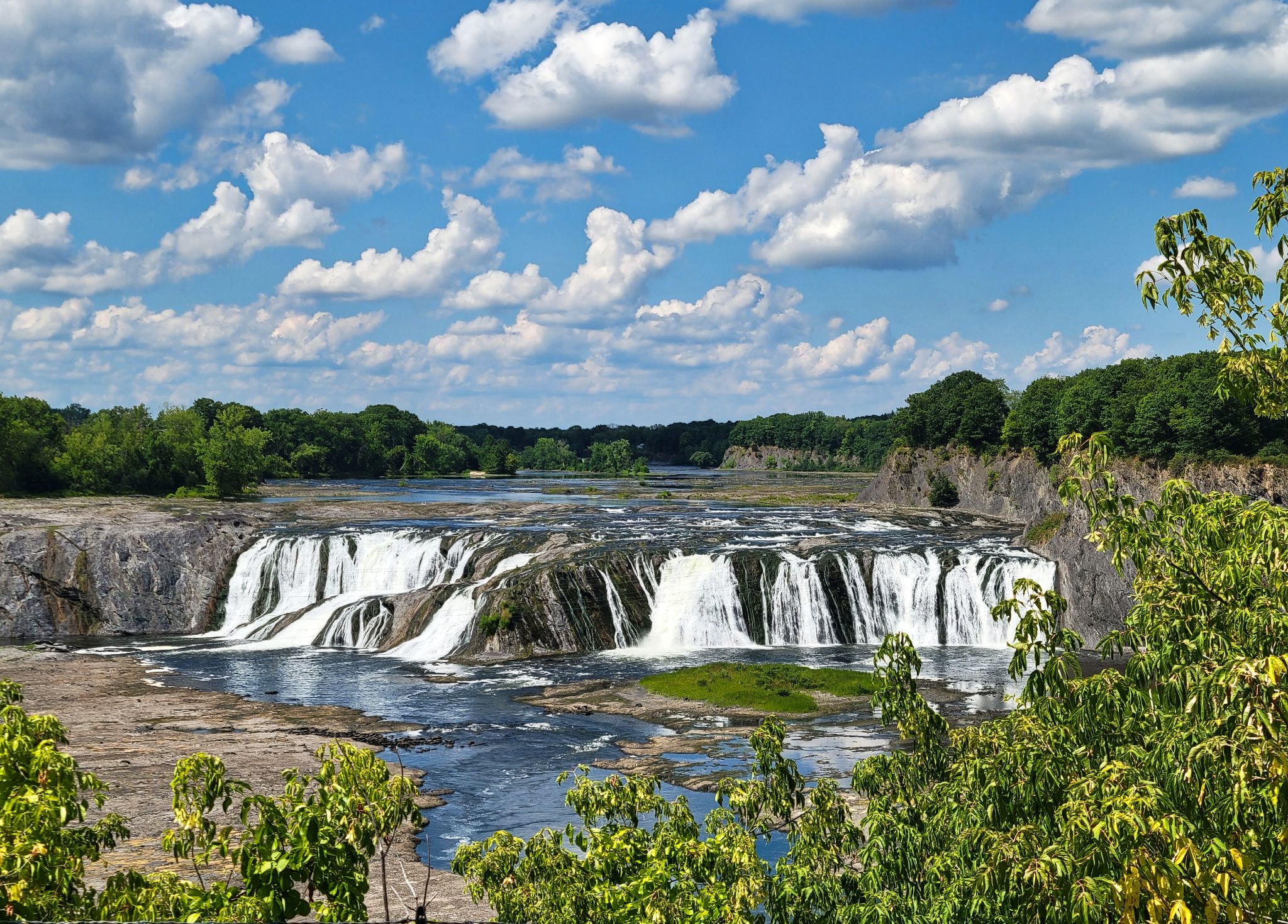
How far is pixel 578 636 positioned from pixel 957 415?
54.7 m

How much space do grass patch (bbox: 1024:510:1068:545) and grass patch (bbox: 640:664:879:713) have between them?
19791 mm

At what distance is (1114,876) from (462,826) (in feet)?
62.7

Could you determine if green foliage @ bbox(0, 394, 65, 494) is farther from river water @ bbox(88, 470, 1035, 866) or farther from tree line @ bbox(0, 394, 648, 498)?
river water @ bbox(88, 470, 1035, 866)

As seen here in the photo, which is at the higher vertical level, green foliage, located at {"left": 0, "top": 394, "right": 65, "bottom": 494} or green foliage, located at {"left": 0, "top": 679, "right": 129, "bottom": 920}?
green foliage, located at {"left": 0, "top": 394, "right": 65, "bottom": 494}

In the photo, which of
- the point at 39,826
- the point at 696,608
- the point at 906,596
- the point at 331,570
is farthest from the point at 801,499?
the point at 39,826

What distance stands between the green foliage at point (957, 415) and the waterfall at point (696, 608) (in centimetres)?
4573

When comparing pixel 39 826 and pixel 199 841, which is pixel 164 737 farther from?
pixel 39 826

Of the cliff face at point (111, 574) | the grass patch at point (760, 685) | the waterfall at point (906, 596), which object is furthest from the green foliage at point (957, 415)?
the cliff face at point (111, 574)

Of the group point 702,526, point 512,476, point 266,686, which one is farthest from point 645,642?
point 512,476

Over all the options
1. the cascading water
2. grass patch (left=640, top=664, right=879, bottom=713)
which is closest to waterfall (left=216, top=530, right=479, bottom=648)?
the cascading water

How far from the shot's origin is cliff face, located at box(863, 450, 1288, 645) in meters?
47.2

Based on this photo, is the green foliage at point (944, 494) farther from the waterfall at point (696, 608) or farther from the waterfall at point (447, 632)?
the waterfall at point (447, 632)

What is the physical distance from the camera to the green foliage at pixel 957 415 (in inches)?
3521

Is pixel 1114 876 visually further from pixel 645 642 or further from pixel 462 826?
pixel 645 642
